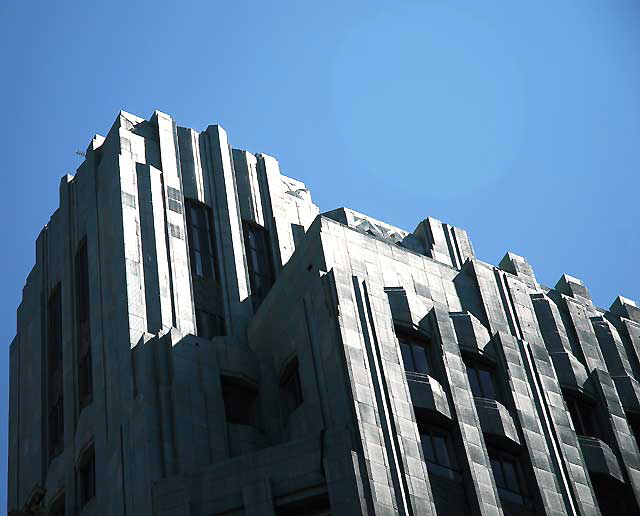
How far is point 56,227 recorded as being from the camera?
69125mm

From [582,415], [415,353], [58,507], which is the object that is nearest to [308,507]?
[415,353]

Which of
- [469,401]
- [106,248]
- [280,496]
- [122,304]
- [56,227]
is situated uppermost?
[56,227]

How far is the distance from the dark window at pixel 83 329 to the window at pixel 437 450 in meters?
15.5

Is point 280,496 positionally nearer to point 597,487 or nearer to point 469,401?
point 469,401

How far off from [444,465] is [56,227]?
27.7 meters

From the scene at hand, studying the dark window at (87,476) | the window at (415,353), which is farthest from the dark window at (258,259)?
the window at (415,353)

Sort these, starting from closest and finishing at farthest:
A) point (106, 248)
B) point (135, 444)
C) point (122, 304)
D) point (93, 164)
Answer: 1. point (135, 444)
2. point (122, 304)
3. point (106, 248)
4. point (93, 164)

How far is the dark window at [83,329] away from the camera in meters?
59.5

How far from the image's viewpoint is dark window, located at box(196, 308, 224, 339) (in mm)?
59531

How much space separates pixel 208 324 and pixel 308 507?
15.0m

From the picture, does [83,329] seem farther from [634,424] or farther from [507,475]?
[634,424]

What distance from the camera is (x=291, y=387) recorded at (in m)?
55.2

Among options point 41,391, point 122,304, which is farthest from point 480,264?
point 41,391

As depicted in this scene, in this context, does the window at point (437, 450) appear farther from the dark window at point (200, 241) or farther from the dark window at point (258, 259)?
the dark window at point (200, 241)
